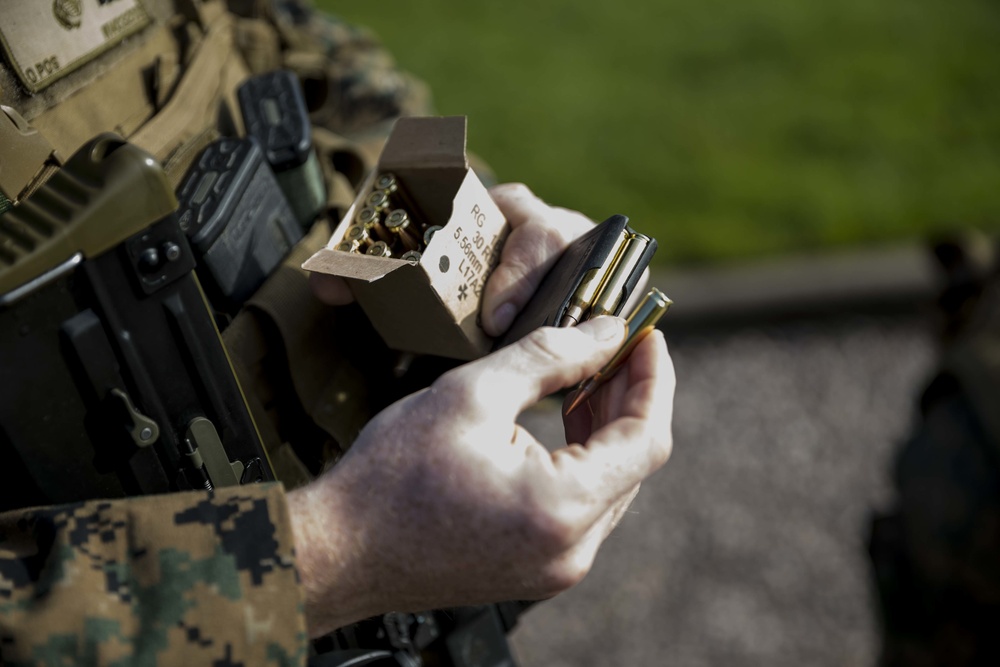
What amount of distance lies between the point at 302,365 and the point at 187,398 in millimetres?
305

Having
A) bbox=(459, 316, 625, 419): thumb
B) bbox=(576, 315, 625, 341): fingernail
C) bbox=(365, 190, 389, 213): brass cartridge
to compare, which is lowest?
bbox=(576, 315, 625, 341): fingernail

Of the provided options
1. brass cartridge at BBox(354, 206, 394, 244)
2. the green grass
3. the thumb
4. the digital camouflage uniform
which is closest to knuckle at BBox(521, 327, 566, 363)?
the thumb

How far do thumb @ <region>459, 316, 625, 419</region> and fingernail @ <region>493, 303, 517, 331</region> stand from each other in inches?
11.0

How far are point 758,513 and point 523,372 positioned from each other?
118 inches

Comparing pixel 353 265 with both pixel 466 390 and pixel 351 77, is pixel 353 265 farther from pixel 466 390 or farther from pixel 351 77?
pixel 351 77

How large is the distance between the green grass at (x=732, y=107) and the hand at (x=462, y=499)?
12.5 feet

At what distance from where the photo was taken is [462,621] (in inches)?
75.2

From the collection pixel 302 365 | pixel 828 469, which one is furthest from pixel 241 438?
pixel 828 469

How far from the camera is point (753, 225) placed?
5.17 m

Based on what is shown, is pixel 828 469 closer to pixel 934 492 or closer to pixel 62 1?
pixel 934 492

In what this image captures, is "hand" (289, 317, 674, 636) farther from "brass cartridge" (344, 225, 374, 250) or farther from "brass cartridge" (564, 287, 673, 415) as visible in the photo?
"brass cartridge" (344, 225, 374, 250)

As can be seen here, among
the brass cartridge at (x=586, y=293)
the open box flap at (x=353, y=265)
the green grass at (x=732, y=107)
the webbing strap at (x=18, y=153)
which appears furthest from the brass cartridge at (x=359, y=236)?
the green grass at (x=732, y=107)

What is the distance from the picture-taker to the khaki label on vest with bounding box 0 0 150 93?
165 centimetres

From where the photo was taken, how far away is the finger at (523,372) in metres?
1.33
